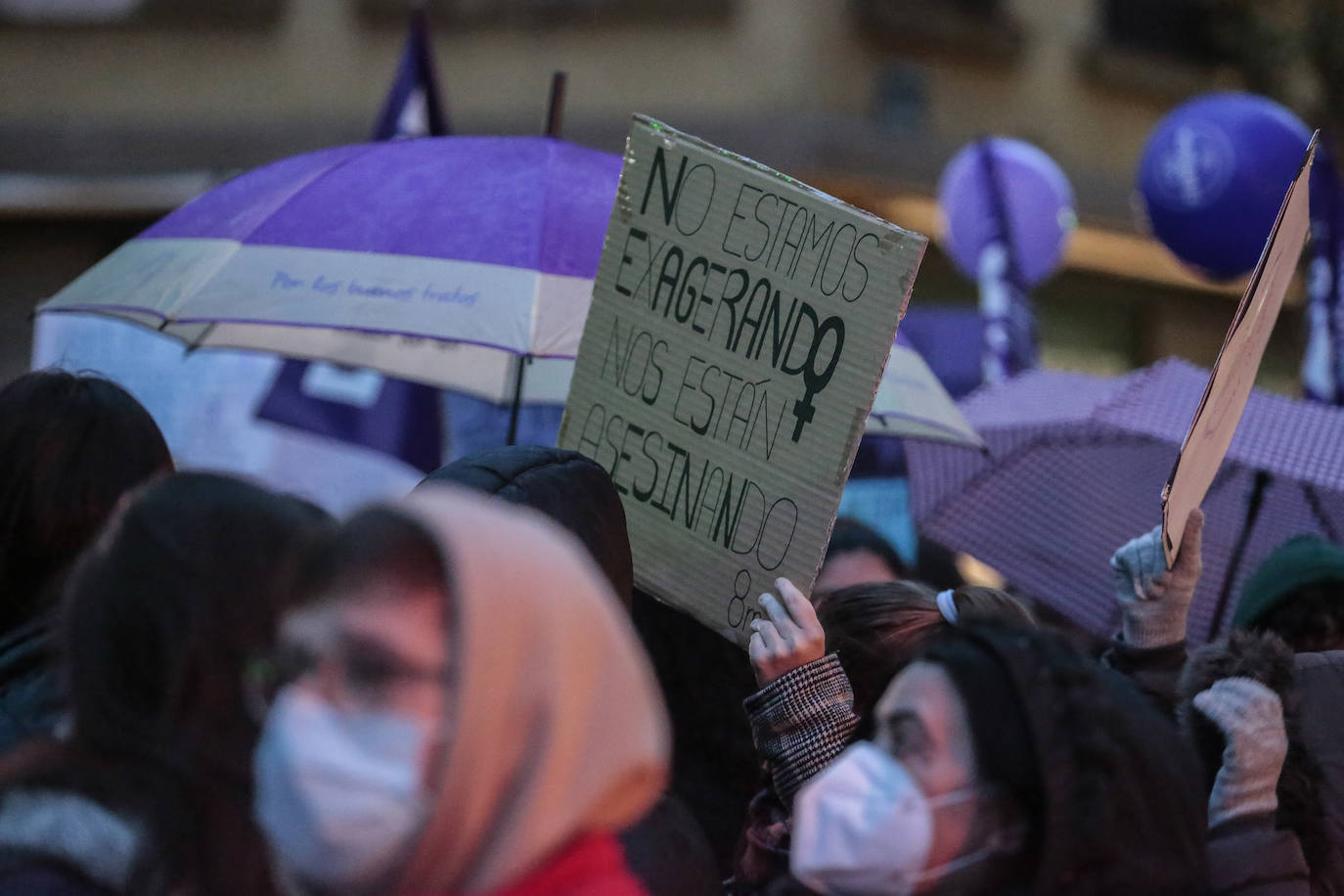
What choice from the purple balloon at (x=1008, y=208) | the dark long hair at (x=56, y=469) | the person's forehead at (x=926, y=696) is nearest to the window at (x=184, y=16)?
the purple balloon at (x=1008, y=208)

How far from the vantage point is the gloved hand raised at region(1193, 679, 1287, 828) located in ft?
8.03

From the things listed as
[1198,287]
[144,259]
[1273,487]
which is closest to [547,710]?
[144,259]

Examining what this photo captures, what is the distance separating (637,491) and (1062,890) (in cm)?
139

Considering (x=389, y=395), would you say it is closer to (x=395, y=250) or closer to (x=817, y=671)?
(x=395, y=250)

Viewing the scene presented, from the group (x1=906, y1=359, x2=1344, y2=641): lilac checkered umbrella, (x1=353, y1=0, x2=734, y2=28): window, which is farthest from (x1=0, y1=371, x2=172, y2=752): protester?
(x1=353, y1=0, x2=734, y2=28): window

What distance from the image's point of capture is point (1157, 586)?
3.17 meters

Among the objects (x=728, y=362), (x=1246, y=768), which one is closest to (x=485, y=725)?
(x=1246, y=768)

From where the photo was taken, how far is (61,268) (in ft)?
37.9

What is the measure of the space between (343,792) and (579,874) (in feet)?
0.83

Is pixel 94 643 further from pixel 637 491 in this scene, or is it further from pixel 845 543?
pixel 845 543

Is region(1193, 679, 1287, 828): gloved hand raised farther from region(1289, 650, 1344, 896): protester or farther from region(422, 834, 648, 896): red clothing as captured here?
region(422, 834, 648, 896): red clothing

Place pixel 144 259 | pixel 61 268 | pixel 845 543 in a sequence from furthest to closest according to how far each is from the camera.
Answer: pixel 61 268 < pixel 845 543 < pixel 144 259

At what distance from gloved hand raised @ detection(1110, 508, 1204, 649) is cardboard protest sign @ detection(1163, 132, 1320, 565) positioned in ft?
0.20

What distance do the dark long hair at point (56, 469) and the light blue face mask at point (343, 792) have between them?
3.37 ft
